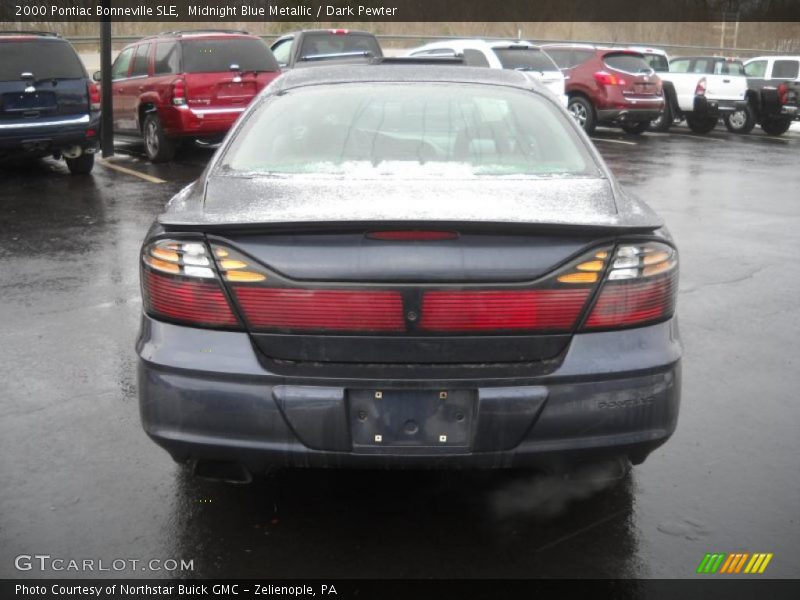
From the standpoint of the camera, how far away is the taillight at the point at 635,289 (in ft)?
9.91

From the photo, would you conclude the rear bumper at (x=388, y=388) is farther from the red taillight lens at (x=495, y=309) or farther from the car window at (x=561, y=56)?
the car window at (x=561, y=56)

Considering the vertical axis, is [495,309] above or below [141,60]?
above

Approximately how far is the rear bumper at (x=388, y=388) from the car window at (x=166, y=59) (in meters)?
11.1

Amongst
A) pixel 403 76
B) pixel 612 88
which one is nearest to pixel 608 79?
pixel 612 88

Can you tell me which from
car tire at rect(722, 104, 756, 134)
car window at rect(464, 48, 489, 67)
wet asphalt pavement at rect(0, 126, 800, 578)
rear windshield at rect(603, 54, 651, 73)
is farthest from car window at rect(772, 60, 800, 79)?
wet asphalt pavement at rect(0, 126, 800, 578)

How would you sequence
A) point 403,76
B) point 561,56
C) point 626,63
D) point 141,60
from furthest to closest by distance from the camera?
point 561,56
point 626,63
point 141,60
point 403,76

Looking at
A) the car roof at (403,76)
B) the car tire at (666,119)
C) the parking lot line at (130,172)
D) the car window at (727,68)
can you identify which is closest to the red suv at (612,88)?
the car tire at (666,119)

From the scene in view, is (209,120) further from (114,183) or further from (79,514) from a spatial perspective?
(79,514)

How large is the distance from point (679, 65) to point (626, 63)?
3065mm

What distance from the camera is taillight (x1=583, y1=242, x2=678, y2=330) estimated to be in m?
3.02

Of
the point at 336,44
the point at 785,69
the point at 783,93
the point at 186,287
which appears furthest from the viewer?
the point at 785,69

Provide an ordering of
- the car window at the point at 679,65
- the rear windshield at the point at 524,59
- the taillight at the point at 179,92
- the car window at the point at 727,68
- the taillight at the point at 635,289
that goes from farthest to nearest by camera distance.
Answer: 1. the car window at the point at 679,65
2. the car window at the point at 727,68
3. the rear windshield at the point at 524,59
4. the taillight at the point at 179,92
5. the taillight at the point at 635,289

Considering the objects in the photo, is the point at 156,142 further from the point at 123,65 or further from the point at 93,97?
the point at 123,65

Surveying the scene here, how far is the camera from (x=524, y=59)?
1806 centimetres
